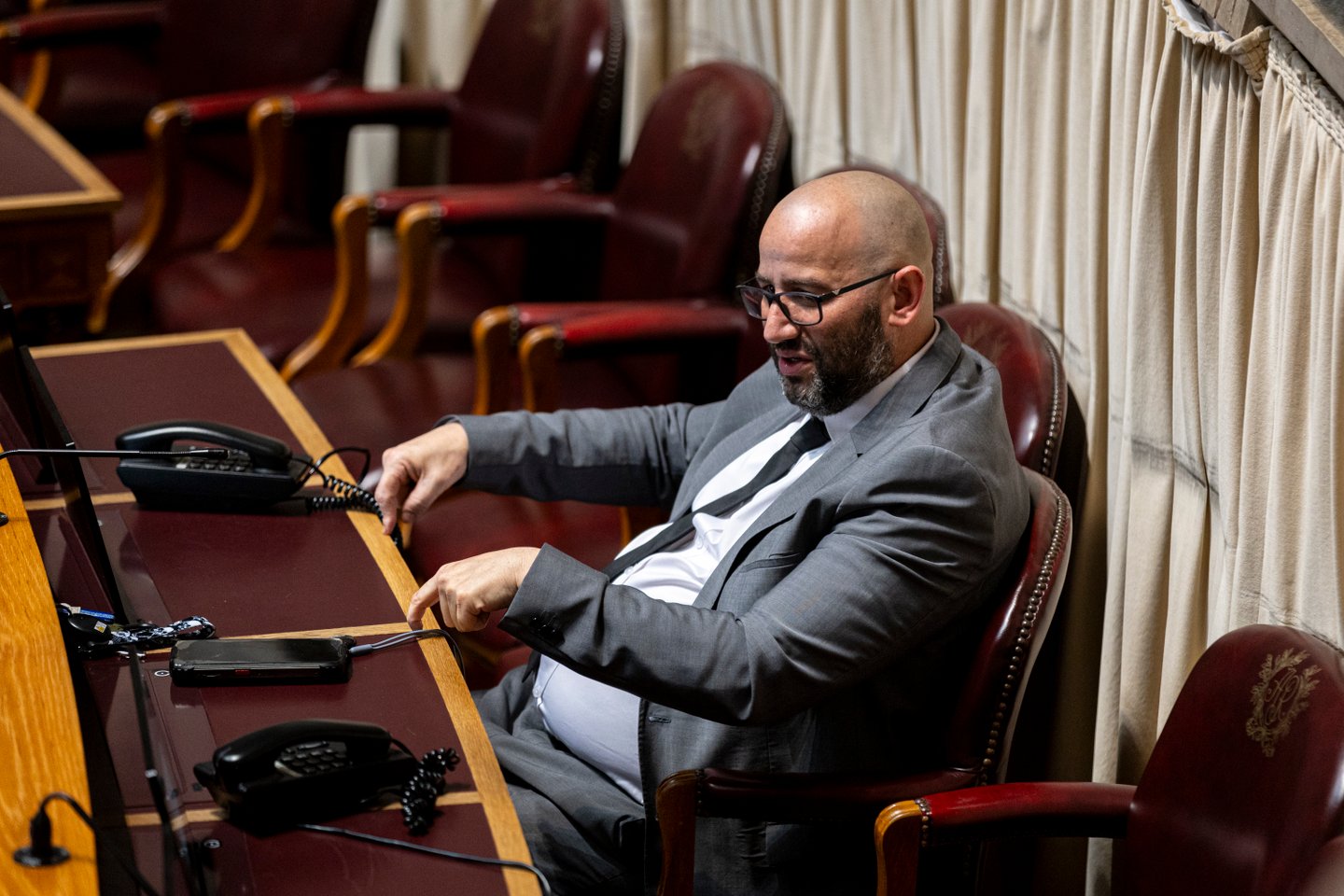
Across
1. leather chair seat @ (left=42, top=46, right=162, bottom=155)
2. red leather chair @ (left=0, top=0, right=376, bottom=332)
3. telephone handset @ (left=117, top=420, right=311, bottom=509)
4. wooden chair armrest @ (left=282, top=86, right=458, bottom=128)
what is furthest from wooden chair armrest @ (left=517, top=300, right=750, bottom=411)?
leather chair seat @ (left=42, top=46, right=162, bottom=155)

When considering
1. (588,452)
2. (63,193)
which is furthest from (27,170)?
(588,452)

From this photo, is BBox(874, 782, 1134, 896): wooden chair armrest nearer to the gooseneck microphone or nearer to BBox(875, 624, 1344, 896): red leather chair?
BBox(875, 624, 1344, 896): red leather chair

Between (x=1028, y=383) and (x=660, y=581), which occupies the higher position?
(x=1028, y=383)

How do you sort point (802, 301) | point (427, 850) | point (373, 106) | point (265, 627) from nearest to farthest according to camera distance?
point (427, 850), point (265, 627), point (802, 301), point (373, 106)

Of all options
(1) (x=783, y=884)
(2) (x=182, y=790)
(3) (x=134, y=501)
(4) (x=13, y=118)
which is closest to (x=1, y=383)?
(3) (x=134, y=501)

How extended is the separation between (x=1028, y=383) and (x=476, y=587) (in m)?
0.86

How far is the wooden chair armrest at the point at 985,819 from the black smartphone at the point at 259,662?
593 millimetres

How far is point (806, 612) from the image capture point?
5.99ft

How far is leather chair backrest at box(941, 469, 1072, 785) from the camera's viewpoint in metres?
1.93

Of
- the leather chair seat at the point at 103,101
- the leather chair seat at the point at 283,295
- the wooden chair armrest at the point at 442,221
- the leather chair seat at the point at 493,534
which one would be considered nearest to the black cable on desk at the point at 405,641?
the leather chair seat at the point at 493,534

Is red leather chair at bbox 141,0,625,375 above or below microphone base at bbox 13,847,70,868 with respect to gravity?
above

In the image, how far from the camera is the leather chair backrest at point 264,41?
13.1 ft

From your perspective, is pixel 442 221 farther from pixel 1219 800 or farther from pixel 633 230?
pixel 1219 800

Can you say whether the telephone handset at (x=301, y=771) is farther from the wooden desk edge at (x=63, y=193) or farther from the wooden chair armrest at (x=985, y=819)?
the wooden desk edge at (x=63, y=193)
